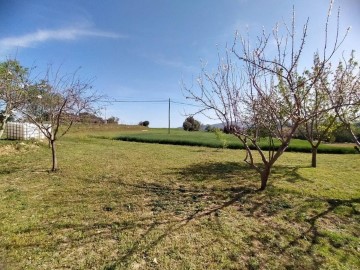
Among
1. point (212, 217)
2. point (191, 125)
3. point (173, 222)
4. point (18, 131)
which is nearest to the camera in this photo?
point (173, 222)

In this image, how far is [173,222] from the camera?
14.8ft

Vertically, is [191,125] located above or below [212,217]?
above

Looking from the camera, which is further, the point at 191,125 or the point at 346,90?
the point at 191,125

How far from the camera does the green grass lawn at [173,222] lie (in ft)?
11.1

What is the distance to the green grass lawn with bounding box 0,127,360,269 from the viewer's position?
339cm

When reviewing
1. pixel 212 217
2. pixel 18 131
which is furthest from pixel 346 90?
pixel 18 131

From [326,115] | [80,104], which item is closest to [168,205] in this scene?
[80,104]

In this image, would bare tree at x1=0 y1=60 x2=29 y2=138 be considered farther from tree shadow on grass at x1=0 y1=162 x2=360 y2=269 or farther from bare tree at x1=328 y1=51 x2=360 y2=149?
bare tree at x1=328 y1=51 x2=360 y2=149

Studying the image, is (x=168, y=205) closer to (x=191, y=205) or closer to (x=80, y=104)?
(x=191, y=205)

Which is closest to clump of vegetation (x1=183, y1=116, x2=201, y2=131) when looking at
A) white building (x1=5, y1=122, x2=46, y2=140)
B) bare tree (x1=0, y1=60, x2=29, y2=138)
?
white building (x1=5, y1=122, x2=46, y2=140)

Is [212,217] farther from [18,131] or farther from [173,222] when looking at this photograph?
[18,131]

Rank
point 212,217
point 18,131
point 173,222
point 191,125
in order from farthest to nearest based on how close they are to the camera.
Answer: point 191,125
point 18,131
point 212,217
point 173,222

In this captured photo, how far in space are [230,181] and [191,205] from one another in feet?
8.88

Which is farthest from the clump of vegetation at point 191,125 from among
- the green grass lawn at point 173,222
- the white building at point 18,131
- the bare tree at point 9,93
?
the bare tree at point 9,93
